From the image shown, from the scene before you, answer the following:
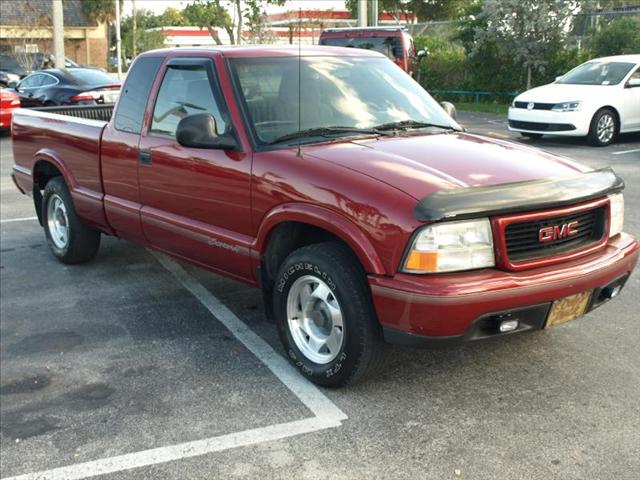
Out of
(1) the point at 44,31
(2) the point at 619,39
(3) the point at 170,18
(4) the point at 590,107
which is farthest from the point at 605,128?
(3) the point at 170,18

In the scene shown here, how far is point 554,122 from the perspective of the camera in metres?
13.9

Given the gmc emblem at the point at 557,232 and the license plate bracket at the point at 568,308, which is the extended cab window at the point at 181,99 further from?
the license plate bracket at the point at 568,308

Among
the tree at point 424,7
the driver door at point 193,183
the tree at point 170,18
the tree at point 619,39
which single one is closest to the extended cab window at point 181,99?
the driver door at point 193,183

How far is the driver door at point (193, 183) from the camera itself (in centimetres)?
461

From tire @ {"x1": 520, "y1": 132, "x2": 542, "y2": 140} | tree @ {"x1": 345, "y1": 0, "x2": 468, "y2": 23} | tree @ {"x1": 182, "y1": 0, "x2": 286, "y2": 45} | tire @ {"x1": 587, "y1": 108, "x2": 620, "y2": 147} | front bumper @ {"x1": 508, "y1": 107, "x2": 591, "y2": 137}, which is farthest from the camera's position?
tree @ {"x1": 345, "y1": 0, "x2": 468, "y2": 23}

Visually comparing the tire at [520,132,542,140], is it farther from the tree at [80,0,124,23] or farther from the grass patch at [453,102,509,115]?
the tree at [80,0,124,23]

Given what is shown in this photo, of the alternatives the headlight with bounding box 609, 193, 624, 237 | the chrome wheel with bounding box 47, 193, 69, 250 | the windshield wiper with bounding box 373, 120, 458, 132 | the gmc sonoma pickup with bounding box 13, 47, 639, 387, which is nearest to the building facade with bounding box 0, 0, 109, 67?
the chrome wheel with bounding box 47, 193, 69, 250

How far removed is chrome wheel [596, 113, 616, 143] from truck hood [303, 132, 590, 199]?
10.1 metres

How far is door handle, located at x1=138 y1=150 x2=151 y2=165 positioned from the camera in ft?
17.4

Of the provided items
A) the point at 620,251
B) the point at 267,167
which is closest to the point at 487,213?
the point at 620,251

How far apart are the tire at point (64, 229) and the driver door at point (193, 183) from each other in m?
1.31

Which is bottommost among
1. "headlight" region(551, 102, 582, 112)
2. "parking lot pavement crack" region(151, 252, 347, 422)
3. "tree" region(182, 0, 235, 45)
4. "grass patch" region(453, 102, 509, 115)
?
"parking lot pavement crack" region(151, 252, 347, 422)

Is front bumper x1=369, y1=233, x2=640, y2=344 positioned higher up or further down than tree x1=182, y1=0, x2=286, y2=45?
further down

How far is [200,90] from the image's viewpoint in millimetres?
5023
